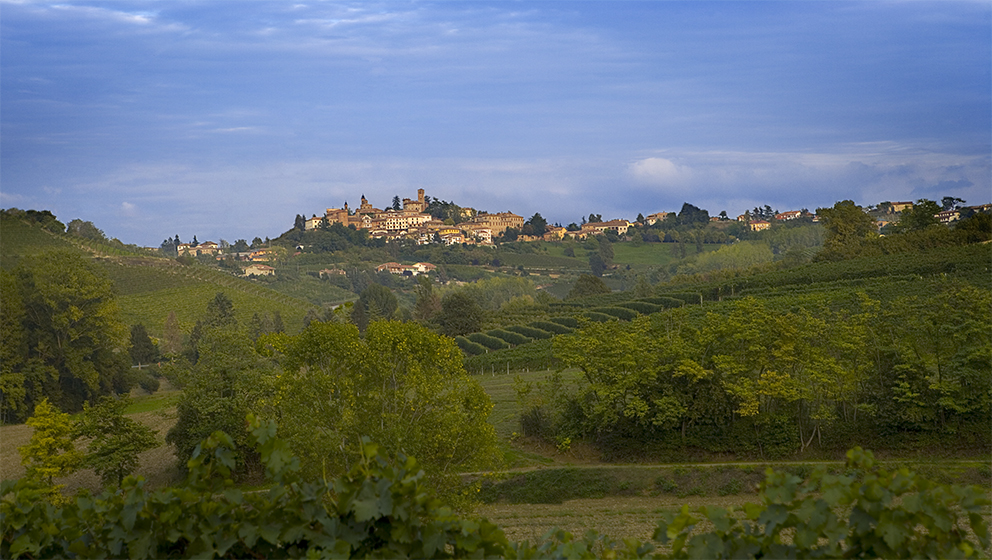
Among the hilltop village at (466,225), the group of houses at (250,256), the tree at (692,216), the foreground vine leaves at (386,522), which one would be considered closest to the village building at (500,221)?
the hilltop village at (466,225)

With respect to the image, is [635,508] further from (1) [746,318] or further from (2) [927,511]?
(2) [927,511]

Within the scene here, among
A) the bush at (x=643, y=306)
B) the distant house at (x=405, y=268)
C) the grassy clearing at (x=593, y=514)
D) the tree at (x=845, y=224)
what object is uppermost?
the tree at (x=845, y=224)

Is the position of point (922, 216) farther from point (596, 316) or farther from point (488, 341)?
point (488, 341)

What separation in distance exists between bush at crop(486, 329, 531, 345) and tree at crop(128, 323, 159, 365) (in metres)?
28.0

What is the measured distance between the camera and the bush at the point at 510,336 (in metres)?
54.5

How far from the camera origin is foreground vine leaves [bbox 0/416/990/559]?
414 cm

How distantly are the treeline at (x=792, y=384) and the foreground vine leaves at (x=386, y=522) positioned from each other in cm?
1826

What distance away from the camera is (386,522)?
15.1ft

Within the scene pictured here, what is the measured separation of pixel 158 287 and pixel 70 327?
3842cm

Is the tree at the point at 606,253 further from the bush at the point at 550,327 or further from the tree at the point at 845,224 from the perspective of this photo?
the bush at the point at 550,327

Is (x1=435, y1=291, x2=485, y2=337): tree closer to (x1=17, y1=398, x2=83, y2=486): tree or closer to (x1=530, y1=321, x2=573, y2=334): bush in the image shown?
(x1=530, y1=321, x2=573, y2=334): bush

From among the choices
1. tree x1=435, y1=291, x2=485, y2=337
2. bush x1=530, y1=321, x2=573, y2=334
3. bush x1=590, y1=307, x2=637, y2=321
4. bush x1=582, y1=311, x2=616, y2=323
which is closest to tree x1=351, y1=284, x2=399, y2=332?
tree x1=435, y1=291, x2=485, y2=337

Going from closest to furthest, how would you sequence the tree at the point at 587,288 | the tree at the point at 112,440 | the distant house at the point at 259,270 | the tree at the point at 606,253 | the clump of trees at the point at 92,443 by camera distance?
the clump of trees at the point at 92,443
the tree at the point at 112,440
the tree at the point at 587,288
the distant house at the point at 259,270
the tree at the point at 606,253

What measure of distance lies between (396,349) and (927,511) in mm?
14500
